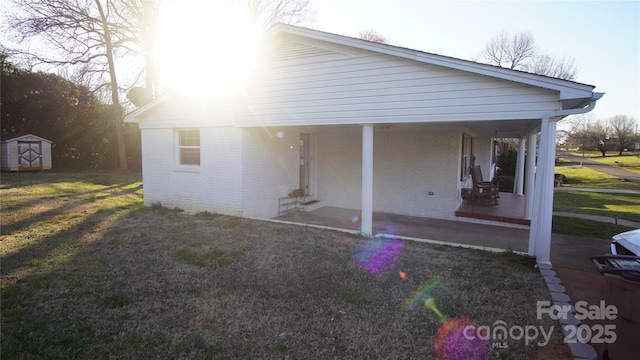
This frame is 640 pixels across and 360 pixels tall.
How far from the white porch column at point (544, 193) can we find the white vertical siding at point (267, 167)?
6623mm

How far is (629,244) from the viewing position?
14.5ft

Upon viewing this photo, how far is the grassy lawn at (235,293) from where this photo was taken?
11.5 feet

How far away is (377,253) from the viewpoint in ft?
21.2

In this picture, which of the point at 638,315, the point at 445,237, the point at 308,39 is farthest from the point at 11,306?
the point at 445,237

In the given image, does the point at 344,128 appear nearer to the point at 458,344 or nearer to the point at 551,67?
the point at 458,344

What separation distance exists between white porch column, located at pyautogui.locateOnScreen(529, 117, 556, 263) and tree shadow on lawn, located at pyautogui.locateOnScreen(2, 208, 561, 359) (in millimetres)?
624

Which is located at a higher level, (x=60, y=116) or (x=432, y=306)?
(x=60, y=116)

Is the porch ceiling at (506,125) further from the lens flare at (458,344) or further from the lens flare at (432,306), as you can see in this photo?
the lens flare at (458,344)

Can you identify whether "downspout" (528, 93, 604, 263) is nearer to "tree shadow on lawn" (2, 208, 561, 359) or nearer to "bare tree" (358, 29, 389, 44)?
"tree shadow on lawn" (2, 208, 561, 359)

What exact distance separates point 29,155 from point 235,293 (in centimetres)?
2095

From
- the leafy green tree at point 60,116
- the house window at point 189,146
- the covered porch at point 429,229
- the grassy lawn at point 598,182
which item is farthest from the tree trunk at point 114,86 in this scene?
the grassy lawn at point 598,182

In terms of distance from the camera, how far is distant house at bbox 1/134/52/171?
1852 centimetres

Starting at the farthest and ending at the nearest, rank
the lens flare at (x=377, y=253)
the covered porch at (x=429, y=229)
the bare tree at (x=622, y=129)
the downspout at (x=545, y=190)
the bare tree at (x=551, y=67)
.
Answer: the bare tree at (x=622, y=129), the bare tree at (x=551, y=67), the covered porch at (x=429, y=229), the downspout at (x=545, y=190), the lens flare at (x=377, y=253)

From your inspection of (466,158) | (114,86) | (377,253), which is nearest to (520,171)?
(466,158)
